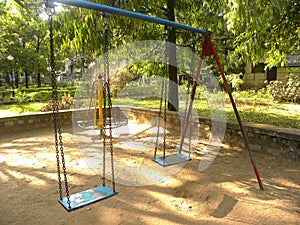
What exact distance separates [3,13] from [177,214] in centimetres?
855

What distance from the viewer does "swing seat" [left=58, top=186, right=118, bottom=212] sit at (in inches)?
82.1

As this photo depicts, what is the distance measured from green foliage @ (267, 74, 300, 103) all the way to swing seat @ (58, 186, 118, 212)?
26.5ft

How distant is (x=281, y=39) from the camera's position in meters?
4.96

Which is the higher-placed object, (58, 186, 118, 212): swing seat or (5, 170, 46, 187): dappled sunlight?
(58, 186, 118, 212): swing seat

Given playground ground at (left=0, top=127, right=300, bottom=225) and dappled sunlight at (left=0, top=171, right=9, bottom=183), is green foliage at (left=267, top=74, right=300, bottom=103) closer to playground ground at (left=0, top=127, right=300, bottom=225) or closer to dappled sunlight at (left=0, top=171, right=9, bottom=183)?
playground ground at (left=0, top=127, right=300, bottom=225)

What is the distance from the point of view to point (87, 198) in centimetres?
222

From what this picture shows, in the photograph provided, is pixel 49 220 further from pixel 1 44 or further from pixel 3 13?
pixel 1 44

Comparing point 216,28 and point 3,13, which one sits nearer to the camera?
point 216,28

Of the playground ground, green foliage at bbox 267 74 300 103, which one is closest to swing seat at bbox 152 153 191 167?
the playground ground

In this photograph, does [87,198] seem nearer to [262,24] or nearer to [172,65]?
[262,24]

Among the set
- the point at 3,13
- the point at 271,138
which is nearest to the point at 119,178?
the point at 271,138

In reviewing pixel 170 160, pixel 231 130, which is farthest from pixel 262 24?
pixel 170 160

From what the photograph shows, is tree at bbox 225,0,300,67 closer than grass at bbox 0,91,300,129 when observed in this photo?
Yes

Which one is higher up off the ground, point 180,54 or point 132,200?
point 180,54
